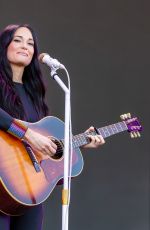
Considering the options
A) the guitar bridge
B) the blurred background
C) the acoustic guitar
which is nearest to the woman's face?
the acoustic guitar

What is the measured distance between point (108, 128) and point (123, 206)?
140cm

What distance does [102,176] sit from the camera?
3639mm

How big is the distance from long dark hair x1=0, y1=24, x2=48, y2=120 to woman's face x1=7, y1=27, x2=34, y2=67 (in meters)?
0.02

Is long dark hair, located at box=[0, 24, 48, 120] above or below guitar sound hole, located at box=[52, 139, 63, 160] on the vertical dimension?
above

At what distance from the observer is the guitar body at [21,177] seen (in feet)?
6.15

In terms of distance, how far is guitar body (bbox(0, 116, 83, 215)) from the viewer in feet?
6.15

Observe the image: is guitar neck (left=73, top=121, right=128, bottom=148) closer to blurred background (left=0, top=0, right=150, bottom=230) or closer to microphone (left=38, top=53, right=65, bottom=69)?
microphone (left=38, top=53, right=65, bottom=69)

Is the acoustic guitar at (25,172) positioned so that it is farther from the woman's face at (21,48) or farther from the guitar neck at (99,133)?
the woman's face at (21,48)

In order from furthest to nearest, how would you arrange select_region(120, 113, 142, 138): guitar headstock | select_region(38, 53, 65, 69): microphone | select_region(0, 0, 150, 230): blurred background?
select_region(0, 0, 150, 230): blurred background, select_region(120, 113, 142, 138): guitar headstock, select_region(38, 53, 65, 69): microphone

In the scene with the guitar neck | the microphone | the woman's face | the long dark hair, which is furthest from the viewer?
the guitar neck

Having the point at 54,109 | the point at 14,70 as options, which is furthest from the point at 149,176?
the point at 14,70

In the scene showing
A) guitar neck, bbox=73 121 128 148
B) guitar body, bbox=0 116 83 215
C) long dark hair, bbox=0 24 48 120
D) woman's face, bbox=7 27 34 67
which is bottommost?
guitar body, bbox=0 116 83 215

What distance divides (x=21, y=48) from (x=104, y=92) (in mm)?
1563

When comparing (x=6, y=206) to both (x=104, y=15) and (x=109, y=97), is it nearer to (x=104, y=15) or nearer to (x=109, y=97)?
(x=109, y=97)
